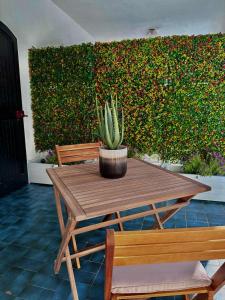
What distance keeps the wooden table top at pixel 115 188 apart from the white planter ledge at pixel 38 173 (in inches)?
83.0

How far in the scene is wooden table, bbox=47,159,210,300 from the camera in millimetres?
1400

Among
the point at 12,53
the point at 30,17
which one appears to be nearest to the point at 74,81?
the point at 12,53

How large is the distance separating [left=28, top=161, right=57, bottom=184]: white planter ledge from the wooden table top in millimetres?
2107

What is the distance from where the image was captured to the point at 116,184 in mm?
1759

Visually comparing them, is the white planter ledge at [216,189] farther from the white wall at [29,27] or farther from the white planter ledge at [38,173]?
the white wall at [29,27]

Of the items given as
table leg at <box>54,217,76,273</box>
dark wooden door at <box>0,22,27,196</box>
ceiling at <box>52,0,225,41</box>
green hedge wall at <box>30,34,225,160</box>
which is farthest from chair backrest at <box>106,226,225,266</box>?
ceiling at <box>52,0,225,41</box>

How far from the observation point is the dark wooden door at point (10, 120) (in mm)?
3652

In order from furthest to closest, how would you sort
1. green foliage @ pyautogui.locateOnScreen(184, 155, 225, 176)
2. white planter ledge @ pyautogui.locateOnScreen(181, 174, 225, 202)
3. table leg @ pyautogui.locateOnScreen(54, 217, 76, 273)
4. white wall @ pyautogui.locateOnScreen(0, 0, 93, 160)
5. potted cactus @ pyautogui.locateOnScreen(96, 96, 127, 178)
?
white wall @ pyautogui.locateOnScreen(0, 0, 93, 160) < green foliage @ pyautogui.locateOnScreen(184, 155, 225, 176) < white planter ledge @ pyautogui.locateOnScreen(181, 174, 225, 202) < potted cactus @ pyautogui.locateOnScreen(96, 96, 127, 178) < table leg @ pyautogui.locateOnScreen(54, 217, 76, 273)

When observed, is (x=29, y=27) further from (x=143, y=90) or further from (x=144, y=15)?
(x=144, y=15)

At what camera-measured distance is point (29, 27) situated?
4.24 meters

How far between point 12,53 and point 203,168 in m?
3.41

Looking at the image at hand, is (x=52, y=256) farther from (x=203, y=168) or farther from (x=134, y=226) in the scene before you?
(x=203, y=168)

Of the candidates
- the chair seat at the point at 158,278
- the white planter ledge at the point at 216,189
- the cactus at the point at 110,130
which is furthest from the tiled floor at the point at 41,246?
the cactus at the point at 110,130

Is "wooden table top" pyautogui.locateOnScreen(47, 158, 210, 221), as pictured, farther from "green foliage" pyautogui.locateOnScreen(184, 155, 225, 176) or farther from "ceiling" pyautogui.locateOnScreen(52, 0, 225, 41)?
"ceiling" pyautogui.locateOnScreen(52, 0, 225, 41)
